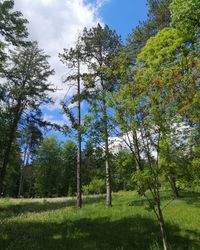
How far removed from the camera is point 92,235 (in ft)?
36.8

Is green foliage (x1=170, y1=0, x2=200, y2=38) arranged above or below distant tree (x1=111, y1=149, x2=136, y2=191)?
above

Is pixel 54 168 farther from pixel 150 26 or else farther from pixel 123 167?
pixel 123 167

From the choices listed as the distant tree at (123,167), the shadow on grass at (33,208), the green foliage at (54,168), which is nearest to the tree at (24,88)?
the shadow on grass at (33,208)

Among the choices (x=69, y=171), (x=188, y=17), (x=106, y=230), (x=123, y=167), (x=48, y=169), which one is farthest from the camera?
(x=69, y=171)

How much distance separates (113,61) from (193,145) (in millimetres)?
3420

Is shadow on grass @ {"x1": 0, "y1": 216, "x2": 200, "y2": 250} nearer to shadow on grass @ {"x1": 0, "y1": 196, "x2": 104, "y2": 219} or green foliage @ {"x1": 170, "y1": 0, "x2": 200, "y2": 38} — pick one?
shadow on grass @ {"x1": 0, "y1": 196, "x2": 104, "y2": 219}

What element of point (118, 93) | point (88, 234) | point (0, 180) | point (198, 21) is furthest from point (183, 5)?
point (0, 180)

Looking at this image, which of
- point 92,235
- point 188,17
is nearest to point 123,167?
point 92,235

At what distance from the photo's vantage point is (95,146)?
7582mm

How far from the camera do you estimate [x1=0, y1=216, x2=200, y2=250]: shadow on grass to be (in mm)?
9875

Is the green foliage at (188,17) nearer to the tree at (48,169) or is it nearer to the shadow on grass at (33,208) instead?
the shadow on grass at (33,208)

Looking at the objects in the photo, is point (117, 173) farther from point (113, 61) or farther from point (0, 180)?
point (0, 180)

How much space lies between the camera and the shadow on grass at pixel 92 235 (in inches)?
389

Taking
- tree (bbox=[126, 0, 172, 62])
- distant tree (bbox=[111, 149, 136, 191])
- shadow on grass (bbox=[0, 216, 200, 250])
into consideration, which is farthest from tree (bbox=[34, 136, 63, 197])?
distant tree (bbox=[111, 149, 136, 191])
